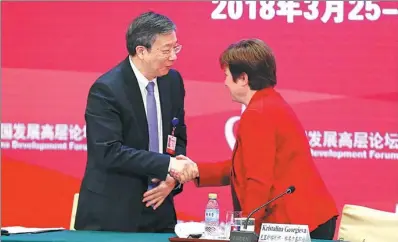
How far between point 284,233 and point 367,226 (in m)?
0.67

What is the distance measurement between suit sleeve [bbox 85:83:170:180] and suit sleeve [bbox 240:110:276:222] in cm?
47

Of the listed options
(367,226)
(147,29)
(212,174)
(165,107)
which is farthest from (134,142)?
(367,226)

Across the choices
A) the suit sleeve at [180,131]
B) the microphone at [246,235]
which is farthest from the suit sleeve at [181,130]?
the microphone at [246,235]

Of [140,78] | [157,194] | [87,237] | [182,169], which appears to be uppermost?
[140,78]

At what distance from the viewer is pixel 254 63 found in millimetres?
3215

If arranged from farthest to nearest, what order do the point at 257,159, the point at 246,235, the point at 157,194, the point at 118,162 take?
the point at 157,194, the point at 118,162, the point at 257,159, the point at 246,235

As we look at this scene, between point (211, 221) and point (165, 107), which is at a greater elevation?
point (165, 107)

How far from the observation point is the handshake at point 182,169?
3.52 metres

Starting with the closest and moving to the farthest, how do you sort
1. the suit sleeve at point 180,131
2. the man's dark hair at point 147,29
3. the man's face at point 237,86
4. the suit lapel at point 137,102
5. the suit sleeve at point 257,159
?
1. the suit sleeve at point 257,159
2. the man's face at point 237,86
3. the suit lapel at point 137,102
4. the man's dark hair at point 147,29
5. the suit sleeve at point 180,131

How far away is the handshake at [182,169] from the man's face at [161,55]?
0.38 m

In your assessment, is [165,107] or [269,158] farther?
[165,107]

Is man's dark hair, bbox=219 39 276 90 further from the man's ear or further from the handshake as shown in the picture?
the handshake

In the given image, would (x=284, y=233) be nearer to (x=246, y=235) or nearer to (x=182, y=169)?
(x=246, y=235)

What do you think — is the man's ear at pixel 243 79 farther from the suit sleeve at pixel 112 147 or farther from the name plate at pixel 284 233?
the name plate at pixel 284 233
